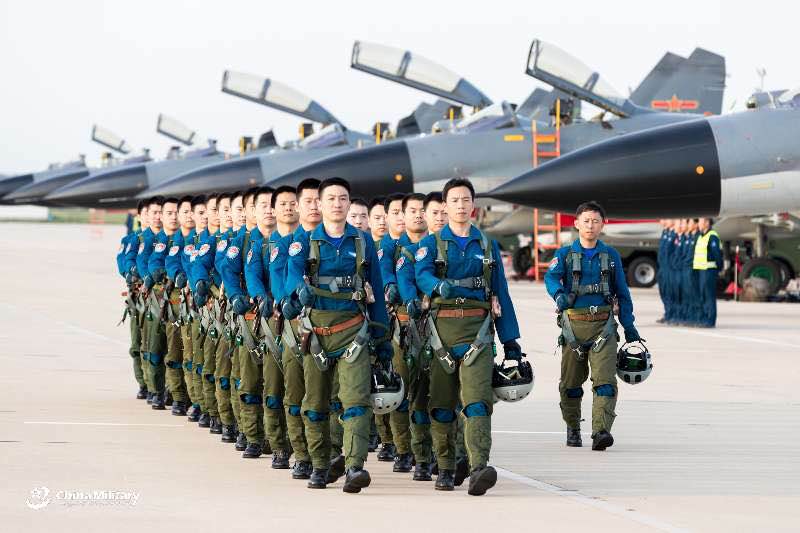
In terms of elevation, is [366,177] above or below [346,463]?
above

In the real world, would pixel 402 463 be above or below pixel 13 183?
below

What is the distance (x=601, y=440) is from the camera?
30.3ft

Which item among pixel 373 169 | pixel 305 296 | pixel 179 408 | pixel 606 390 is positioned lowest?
pixel 179 408

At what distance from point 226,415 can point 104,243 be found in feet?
165

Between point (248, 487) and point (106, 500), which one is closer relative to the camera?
point (106, 500)

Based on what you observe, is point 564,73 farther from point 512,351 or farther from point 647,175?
point 512,351

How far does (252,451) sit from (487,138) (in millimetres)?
16924

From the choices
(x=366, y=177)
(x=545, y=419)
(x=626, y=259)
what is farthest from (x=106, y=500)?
(x=626, y=259)

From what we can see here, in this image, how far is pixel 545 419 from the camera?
10828mm

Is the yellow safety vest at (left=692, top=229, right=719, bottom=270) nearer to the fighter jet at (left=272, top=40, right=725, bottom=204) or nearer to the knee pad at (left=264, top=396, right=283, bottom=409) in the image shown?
the fighter jet at (left=272, top=40, right=725, bottom=204)

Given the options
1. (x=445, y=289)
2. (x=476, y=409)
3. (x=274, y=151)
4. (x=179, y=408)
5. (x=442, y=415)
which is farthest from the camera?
(x=274, y=151)

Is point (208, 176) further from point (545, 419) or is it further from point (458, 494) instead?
point (458, 494)

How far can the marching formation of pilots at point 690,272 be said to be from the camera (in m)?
18.8

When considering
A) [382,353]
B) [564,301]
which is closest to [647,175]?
[564,301]
